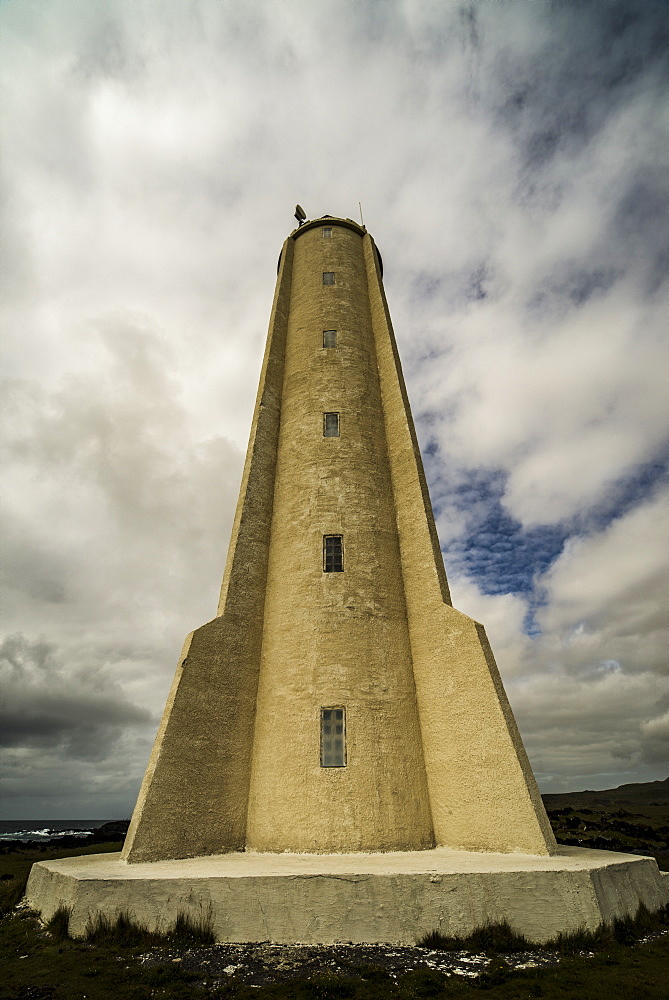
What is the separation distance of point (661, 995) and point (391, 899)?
3526mm

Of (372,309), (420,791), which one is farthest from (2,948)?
(372,309)

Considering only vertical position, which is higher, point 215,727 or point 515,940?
point 215,727

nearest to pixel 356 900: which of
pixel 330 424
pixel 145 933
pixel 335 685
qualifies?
pixel 145 933

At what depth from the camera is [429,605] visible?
589 inches

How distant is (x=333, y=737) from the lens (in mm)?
13281

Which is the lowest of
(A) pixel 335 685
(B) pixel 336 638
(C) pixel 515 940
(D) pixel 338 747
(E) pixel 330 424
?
(C) pixel 515 940

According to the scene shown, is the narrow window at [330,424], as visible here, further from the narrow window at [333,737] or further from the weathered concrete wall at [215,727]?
the narrow window at [333,737]

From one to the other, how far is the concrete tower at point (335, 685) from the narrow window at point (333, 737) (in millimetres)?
32

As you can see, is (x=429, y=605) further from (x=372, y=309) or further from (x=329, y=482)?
(x=372, y=309)

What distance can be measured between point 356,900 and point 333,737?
4.90 m

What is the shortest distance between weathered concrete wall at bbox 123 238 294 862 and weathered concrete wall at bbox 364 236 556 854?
4.44 metres

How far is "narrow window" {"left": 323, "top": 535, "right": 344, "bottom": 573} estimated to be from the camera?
1572cm

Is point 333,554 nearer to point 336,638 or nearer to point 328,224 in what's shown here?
point 336,638

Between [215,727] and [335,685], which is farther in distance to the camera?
[335,685]
